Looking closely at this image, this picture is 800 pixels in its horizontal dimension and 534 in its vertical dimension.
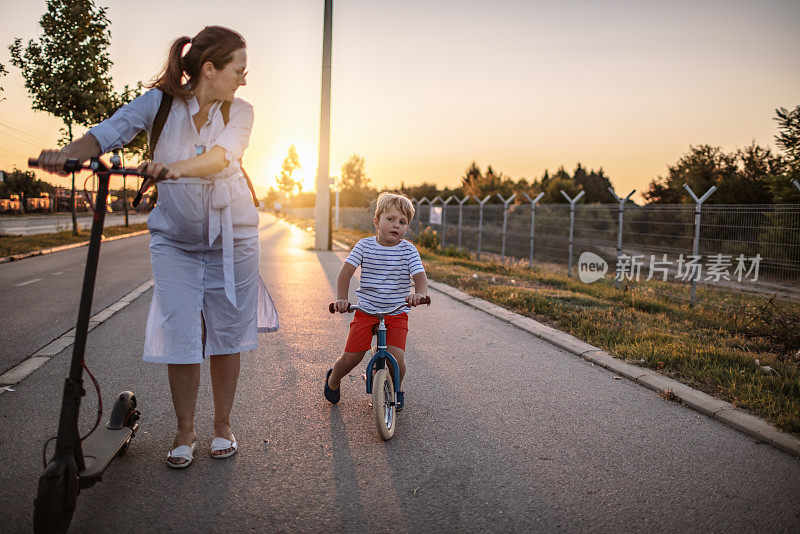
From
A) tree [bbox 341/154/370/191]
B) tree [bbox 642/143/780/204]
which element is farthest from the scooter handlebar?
tree [bbox 341/154/370/191]

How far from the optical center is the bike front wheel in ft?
10.3

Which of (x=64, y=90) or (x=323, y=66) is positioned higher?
(x=323, y=66)

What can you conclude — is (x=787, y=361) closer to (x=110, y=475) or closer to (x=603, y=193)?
(x=110, y=475)

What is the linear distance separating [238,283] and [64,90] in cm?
1891

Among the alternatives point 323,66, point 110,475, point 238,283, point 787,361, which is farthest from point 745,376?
point 323,66

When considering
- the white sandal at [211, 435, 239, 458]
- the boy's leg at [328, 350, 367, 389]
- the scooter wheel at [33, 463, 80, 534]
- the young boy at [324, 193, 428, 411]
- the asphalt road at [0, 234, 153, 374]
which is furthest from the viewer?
the asphalt road at [0, 234, 153, 374]

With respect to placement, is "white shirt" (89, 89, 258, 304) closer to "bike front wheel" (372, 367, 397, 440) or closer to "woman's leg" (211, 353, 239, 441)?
"woman's leg" (211, 353, 239, 441)

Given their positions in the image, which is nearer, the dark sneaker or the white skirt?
the white skirt

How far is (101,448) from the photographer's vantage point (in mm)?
2625

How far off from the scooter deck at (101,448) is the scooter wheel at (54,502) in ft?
0.55

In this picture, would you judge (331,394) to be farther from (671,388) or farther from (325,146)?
(325,146)

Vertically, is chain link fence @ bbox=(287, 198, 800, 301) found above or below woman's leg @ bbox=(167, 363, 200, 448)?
above

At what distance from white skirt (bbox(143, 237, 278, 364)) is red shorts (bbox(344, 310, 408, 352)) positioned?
75 centimetres

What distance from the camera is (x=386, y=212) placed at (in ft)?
11.2
